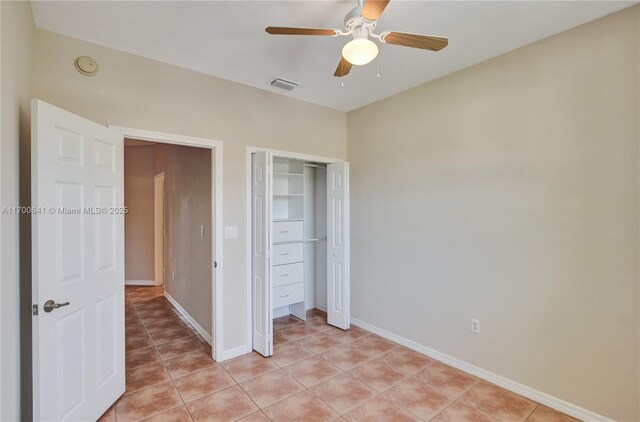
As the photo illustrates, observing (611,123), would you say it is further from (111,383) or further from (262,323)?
(111,383)

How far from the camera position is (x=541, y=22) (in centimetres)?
208

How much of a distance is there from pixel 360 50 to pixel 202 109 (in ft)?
6.06

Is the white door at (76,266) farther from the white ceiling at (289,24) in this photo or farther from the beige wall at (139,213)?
the beige wall at (139,213)

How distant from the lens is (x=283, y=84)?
307cm

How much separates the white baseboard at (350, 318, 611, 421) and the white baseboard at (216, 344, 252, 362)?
1.54 metres

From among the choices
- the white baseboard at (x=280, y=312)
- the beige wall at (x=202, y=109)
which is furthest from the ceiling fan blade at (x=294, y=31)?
the white baseboard at (x=280, y=312)

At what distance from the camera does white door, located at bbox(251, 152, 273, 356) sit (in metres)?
2.99

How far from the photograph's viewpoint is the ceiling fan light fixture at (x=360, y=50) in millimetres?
1555

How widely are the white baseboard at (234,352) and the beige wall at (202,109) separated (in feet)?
0.13

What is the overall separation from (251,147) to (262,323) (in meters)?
1.82

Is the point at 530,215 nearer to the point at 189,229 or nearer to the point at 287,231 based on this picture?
the point at 287,231

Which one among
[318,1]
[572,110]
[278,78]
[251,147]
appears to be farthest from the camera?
[251,147]

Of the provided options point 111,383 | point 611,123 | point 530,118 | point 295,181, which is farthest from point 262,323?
point 611,123

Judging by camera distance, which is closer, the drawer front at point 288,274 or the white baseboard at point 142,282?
the drawer front at point 288,274
